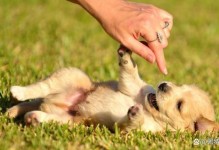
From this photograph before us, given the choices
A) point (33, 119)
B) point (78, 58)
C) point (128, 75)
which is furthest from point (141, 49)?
point (78, 58)

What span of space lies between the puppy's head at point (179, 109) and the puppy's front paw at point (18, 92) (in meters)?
1.21

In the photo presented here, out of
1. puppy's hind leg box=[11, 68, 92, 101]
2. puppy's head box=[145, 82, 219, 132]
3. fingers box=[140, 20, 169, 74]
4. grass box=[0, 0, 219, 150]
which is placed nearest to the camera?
grass box=[0, 0, 219, 150]

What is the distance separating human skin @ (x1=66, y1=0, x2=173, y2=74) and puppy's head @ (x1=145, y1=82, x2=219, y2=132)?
624 mm

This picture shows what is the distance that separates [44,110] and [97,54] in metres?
3.57

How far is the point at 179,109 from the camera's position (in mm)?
5449

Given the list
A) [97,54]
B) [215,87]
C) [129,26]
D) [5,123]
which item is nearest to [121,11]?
[129,26]

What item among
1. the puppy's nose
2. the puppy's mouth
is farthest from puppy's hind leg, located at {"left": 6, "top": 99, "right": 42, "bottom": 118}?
the puppy's nose

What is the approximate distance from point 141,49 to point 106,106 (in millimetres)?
915

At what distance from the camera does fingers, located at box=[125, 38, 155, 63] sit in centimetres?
474

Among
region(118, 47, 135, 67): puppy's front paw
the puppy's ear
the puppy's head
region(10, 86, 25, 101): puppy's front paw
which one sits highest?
region(118, 47, 135, 67): puppy's front paw

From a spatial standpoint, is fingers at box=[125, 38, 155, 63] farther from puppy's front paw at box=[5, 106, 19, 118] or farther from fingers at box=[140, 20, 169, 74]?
puppy's front paw at box=[5, 106, 19, 118]

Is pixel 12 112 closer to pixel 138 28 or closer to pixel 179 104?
pixel 138 28

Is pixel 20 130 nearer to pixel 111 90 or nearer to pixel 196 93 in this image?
pixel 111 90

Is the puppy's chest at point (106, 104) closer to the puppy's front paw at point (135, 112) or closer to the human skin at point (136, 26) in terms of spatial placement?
the puppy's front paw at point (135, 112)
